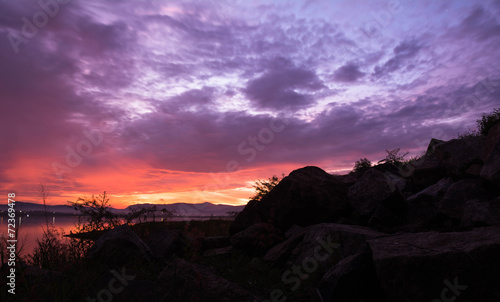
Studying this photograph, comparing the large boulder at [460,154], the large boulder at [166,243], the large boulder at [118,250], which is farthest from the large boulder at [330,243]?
the large boulder at [166,243]

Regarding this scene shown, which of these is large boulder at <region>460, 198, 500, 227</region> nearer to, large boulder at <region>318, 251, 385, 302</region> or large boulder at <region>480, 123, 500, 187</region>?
large boulder at <region>480, 123, 500, 187</region>

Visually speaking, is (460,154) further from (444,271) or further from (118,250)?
(118,250)

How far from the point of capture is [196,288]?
18.2ft

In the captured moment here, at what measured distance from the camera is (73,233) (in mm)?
12008

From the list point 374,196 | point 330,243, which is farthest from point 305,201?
point 330,243

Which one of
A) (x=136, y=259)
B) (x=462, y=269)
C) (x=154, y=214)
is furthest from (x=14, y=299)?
(x=154, y=214)

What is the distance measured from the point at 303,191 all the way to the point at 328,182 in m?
1.09

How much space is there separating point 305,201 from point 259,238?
6.09 feet

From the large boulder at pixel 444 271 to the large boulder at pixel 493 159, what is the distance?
307 cm

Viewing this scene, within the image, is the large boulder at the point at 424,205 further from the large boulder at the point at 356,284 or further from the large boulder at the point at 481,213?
the large boulder at the point at 356,284

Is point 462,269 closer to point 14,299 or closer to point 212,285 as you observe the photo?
point 212,285

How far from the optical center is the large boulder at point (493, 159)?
23.3 feet

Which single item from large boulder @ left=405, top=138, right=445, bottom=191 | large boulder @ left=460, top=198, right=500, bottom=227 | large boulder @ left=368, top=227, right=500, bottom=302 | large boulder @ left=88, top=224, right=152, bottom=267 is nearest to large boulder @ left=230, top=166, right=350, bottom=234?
large boulder @ left=405, top=138, right=445, bottom=191

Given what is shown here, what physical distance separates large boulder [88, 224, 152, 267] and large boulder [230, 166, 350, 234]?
4.19 meters
